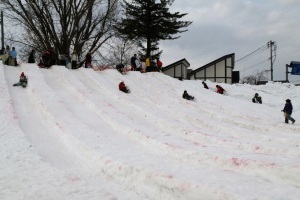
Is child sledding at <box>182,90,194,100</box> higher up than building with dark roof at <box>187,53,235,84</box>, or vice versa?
building with dark roof at <box>187,53,235,84</box>

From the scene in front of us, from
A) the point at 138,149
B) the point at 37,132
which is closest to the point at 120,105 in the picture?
the point at 37,132

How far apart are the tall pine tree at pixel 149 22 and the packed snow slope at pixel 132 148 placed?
537 inches

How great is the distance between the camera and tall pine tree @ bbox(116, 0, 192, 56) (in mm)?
29641

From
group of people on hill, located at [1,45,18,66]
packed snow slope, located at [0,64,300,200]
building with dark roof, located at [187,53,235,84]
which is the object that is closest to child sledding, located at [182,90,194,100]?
packed snow slope, located at [0,64,300,200]

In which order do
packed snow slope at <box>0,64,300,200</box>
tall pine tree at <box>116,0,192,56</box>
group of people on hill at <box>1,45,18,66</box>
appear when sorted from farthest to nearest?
tall pine tree at <box>116,0,192,56</box>, group of people on hill at <box>1,45,18,66</box>, packed snow slope at <box>0,64,300,200</box>

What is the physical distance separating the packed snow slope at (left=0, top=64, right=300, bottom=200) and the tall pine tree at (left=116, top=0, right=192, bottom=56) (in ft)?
44.8

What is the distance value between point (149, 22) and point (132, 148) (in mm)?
23254

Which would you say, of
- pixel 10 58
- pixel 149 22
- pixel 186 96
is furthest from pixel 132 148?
pixel 149 22

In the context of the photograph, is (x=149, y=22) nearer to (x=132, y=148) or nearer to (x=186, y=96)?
(x=186, y=96)

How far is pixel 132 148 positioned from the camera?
832 centimetres

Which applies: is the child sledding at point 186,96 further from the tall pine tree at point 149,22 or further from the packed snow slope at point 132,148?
the tall pine tree at point 149,22

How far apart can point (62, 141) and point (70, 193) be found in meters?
3.69

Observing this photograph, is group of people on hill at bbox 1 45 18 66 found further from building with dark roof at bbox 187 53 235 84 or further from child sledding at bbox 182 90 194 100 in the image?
building with dark roof at bbox 187 53 235 84

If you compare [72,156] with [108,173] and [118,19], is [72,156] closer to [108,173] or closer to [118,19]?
[108,173]
